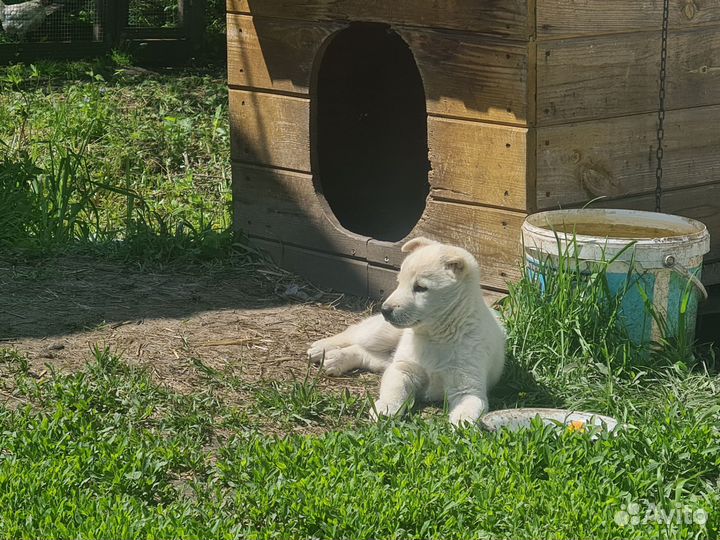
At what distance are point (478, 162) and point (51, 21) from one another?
7498mm

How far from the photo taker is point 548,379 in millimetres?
4602

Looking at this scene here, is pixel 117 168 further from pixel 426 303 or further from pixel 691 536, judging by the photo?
pixel 691 536

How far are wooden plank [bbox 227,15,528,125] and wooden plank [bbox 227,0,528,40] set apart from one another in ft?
0.14

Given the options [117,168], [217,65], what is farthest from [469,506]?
[217,65]

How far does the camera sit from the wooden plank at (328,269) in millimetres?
5996

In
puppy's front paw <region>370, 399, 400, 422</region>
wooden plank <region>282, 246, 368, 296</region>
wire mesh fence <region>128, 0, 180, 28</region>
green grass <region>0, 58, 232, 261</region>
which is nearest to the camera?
puppy's front paw <region>370, 399, 400, 422</region>

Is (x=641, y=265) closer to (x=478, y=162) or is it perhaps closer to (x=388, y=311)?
(x=478, y=162)

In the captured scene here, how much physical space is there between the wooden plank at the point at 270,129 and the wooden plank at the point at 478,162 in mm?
880

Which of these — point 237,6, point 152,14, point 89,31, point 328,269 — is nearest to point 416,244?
point 328,269

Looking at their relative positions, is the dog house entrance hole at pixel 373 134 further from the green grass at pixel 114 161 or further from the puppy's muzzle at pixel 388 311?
the puppy's muzzle at pixel 388 311

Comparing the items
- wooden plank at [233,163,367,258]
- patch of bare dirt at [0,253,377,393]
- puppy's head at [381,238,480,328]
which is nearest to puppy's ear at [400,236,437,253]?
puppy's head at [381,238,480,328]

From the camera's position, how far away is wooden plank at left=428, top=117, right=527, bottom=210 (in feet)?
16.6

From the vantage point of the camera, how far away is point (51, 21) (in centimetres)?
1149

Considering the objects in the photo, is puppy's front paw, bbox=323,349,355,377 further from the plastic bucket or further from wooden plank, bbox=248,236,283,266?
wooden plank, bbox=248,236,283,266
